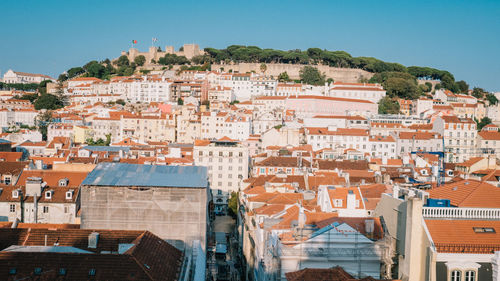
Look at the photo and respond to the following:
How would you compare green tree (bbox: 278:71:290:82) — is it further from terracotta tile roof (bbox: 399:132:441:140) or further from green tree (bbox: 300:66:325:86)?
terracotta tile roof (bbox: 399:132:441:140)

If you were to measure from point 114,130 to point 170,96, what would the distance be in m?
22.7

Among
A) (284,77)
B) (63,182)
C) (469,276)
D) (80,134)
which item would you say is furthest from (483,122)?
(469,276)

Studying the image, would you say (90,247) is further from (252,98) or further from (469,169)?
(252,98)

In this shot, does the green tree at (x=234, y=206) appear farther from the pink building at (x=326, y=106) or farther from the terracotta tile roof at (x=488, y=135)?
the pink building at (x=326, y=106)

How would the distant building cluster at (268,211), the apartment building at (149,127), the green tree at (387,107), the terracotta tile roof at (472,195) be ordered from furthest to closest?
the green tree at (387,107)
the apartment building at (149,127)
the terracotta tile roof at (472,195)
the distant building cluster at (268,211)

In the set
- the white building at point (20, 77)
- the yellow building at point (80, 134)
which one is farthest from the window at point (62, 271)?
the white building at point (20, 77)

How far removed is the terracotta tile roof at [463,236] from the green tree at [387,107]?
252 feet

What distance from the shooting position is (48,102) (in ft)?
347

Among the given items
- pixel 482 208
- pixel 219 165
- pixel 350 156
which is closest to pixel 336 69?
pixel 350 156

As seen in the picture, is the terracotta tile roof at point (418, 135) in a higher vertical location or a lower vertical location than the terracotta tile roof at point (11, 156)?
higher

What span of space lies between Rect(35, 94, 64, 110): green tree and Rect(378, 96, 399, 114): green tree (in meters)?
59.7

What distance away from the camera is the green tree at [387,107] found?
91.0 meters

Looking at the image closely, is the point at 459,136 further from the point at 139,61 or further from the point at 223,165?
the point at 139,61

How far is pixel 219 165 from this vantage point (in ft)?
171
